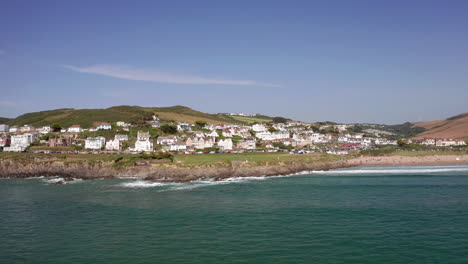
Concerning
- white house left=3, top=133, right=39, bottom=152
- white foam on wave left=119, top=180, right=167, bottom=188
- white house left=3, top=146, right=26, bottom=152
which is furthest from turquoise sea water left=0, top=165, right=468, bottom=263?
white house left=3, top=133, right=39, bottom=152

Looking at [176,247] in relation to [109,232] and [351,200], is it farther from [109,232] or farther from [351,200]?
[351,200]

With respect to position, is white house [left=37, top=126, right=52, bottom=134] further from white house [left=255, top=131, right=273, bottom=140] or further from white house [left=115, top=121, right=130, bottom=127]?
white house [left=255, top=131, right=273, bottom=140]

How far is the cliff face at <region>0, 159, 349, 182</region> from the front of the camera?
2126 inches

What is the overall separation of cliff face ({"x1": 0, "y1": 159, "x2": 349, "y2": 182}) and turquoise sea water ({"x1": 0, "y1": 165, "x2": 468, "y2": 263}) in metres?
10.7

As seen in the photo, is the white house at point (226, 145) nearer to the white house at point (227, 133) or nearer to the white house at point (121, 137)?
the white house at point (227, 133)

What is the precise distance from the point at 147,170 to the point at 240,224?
3518 cm

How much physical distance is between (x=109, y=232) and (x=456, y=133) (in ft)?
424

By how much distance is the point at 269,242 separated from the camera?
69.5ft

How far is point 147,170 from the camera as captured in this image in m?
56.9

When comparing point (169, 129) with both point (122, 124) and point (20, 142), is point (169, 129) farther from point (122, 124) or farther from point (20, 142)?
point (20, 142)

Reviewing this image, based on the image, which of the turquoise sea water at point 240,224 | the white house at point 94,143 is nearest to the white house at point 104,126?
the white house at point 94,143

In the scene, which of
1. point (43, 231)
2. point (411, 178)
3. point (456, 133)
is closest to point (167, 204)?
point (43, 231)

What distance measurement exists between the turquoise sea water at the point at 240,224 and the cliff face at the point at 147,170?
10710mm

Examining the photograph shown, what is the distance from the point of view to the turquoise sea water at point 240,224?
19.3 metres
